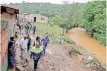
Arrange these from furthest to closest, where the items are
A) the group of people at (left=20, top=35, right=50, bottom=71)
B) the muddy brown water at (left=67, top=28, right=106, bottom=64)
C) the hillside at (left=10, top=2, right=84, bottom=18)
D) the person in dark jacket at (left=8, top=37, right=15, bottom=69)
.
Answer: the hillside at (left=10, top=2, right=84, bottom=18) → the muddy brown water at (left=67, top=28, right=106, bottom=64) → the group of people at (left=20, top=35, right=50, bottom=71) → the person in dark jacket at (left=8, top=37, right=15, bottom=69)

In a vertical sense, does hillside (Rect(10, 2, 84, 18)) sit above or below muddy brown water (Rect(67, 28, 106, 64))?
above

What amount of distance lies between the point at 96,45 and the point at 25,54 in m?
29.1

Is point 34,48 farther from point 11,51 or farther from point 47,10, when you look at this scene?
point 47,10

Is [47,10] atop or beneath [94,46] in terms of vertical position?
atop

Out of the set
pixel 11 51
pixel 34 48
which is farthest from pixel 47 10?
pixel 11 51

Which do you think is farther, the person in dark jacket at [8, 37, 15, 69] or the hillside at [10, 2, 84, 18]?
the hillside at [10, 2, 84, 18]

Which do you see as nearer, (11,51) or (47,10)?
(11,51)

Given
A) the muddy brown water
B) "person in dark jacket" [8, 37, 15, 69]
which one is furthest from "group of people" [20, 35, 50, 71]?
the muddy brown water

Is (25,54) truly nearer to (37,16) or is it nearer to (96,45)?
(96,45)

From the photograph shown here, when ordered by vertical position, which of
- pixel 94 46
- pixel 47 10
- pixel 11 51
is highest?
pixel 11 51

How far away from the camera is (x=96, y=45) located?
141ft

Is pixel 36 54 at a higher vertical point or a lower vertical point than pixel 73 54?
higher

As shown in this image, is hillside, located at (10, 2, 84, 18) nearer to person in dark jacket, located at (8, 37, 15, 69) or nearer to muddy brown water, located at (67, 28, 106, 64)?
muddy brown water, located at (67, 28, 106, 64)

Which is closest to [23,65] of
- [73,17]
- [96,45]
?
[96,45]
